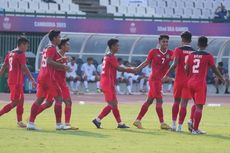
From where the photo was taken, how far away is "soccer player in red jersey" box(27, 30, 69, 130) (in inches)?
642

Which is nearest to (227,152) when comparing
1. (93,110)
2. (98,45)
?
(93,110)

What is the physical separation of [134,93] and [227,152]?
2577cm

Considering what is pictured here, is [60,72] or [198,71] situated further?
[60,72]

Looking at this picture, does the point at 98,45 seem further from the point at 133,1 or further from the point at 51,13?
the point at 133,1

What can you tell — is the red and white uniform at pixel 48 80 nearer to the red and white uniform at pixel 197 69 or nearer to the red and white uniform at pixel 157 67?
the red and white uniform at pixel 157 67

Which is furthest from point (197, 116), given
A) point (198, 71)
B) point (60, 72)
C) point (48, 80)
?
point (48, 80)

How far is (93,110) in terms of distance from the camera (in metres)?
24.7

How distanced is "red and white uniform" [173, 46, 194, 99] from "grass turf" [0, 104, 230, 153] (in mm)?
908

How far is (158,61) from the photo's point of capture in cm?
1747

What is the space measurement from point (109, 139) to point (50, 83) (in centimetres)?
251

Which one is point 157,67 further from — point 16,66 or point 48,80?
point 16,66

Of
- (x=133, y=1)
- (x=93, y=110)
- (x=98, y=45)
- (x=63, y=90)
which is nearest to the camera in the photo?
(x=63, y=90)

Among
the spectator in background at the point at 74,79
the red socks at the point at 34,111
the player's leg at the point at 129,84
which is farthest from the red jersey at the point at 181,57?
the player's leg at the point at 129,84

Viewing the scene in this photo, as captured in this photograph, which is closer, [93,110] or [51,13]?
[93,110]
